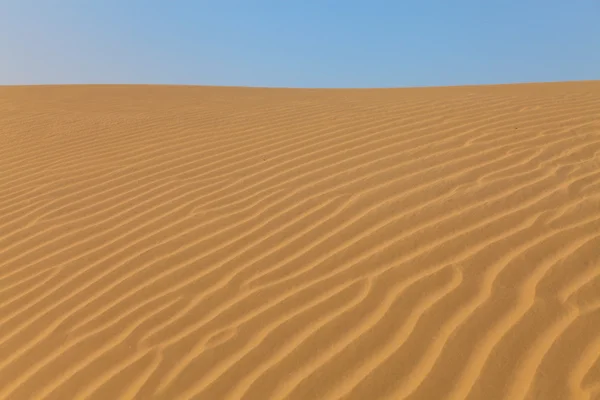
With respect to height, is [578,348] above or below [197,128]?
below

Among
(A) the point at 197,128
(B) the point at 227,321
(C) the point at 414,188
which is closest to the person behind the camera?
(B) the point at 227,321

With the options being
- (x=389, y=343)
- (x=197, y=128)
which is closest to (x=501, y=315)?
(x=389, y=343)

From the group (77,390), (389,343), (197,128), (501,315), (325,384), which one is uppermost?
(197,128)

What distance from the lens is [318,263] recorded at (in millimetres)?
3955

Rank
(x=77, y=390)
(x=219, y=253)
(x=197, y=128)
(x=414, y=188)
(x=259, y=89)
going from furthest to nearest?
(x=259, y=89) → (x=197, y=128) → (x=414, y=188) → (x=219, y=253) → (x=77, y=390)

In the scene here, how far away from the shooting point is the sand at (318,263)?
3088mm

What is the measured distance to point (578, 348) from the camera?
3006 mm

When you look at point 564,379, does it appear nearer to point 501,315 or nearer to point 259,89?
point 501,315

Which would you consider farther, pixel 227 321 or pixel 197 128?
pixel 197 128

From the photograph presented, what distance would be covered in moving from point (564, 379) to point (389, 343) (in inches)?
30.2

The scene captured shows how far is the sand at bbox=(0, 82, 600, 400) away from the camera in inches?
122

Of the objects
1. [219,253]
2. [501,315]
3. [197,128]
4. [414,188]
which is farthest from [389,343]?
[197,128]

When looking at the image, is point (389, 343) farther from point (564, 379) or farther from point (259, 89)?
point (259, 89)

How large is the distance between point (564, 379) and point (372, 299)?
40.4 inches
